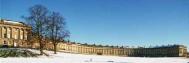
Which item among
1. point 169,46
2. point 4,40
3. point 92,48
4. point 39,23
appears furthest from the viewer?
point 169,46

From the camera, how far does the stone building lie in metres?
107

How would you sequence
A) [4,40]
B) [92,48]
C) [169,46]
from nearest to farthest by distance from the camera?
[4,40] < [92,48] < [169,46]

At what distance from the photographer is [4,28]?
10944cm

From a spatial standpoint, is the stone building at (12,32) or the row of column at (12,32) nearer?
the stone building at (12,32)

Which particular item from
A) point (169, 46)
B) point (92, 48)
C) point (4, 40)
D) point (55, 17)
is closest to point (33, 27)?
point (55, 17)

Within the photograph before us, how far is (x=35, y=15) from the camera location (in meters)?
71.4

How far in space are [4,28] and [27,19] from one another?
39877 mm

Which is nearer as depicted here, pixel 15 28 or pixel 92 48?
pixel 15 28

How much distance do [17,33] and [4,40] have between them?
568 centimetres

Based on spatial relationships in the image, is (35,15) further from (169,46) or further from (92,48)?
(169,46)

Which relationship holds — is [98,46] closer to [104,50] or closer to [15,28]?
[104,50]

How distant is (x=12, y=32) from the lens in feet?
363

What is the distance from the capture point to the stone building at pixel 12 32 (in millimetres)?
106812

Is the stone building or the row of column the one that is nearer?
the stone building
